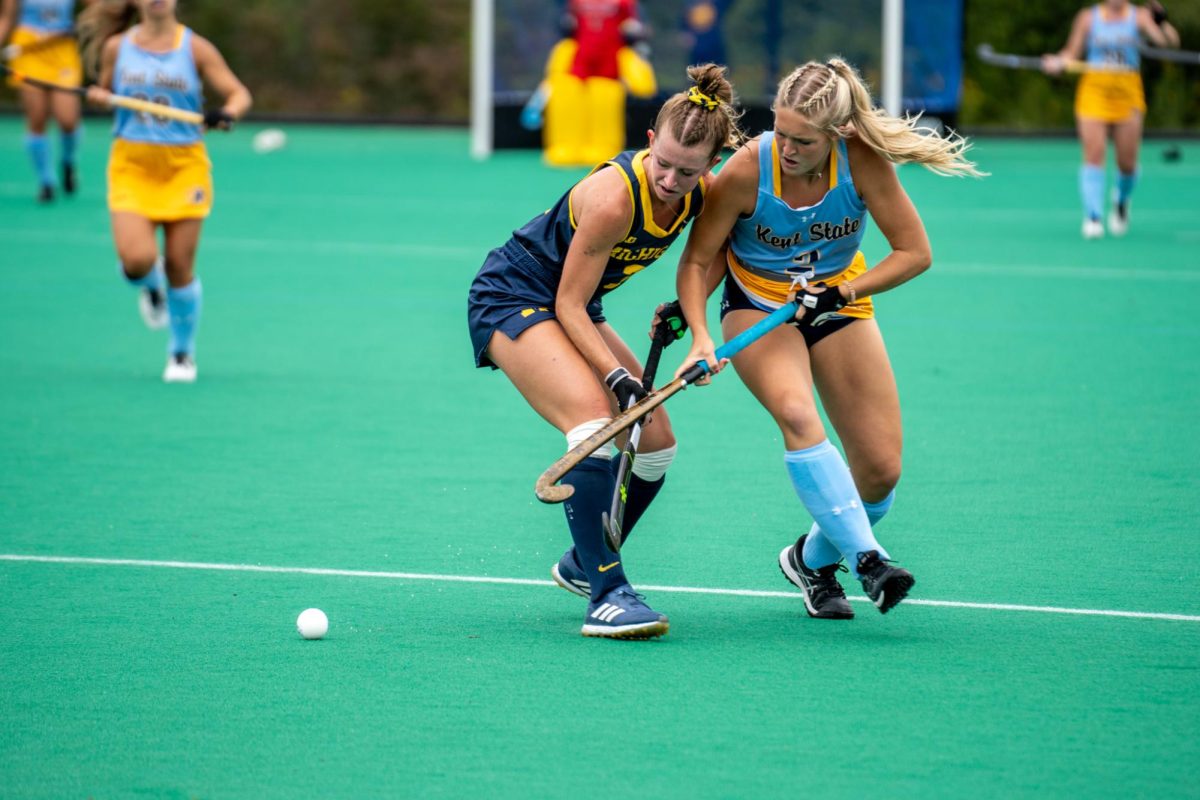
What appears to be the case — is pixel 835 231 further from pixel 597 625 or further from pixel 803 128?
pixel 597 625

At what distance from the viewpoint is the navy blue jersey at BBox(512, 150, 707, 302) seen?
4195 mm

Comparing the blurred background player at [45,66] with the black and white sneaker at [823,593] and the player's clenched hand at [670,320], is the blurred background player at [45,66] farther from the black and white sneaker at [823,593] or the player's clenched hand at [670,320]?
the black and white sneaker at [823,593]

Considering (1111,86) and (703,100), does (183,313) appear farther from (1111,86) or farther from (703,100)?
(1111,86)

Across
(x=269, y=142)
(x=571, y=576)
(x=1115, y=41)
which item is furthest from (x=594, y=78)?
(x=571, y=576)

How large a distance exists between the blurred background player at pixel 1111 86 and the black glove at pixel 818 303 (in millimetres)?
8040

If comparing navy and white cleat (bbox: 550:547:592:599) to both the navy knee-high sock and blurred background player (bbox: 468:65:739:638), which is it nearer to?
blurred background player (bbox: 468:65:739:638)

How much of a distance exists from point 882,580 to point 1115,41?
29.1ft

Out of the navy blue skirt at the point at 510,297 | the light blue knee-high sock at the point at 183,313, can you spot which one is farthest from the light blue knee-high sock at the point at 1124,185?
the navy blue skirt at the point at 510,297

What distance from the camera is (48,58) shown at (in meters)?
14.1

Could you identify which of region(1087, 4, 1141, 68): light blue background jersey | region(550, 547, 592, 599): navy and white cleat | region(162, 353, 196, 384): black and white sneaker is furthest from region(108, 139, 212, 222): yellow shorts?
region(1087, 4, 1141, 68): light blue background jersey

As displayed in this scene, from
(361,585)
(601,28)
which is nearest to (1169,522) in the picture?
(361,585)

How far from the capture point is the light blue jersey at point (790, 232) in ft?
14.0

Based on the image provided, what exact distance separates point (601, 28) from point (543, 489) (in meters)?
13.3

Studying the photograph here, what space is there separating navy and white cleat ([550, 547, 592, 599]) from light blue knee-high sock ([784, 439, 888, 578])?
2.19 ft
